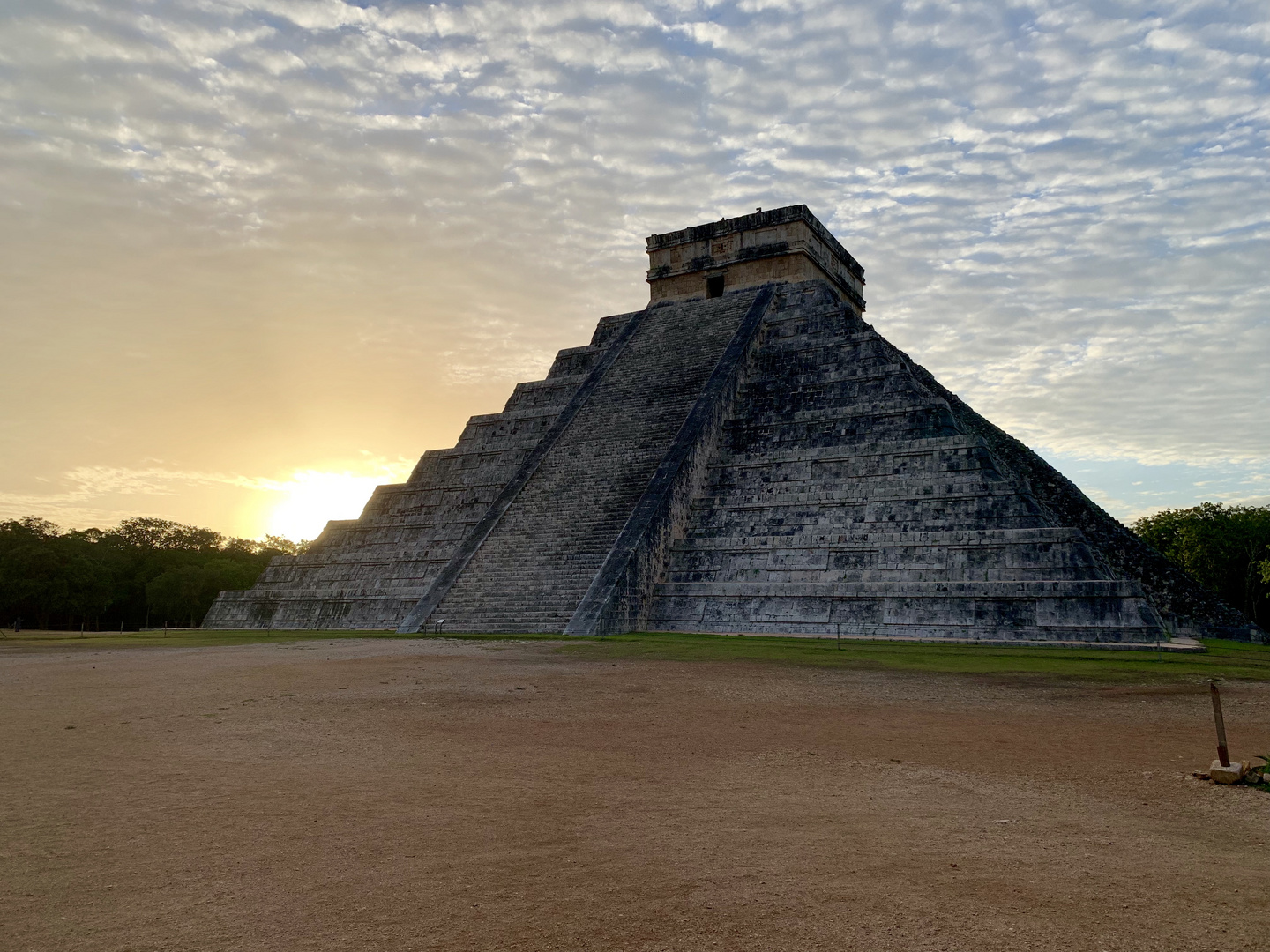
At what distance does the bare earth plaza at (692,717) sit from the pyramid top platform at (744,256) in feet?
8.68

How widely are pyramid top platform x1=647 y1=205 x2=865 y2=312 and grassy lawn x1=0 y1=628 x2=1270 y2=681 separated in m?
12.8

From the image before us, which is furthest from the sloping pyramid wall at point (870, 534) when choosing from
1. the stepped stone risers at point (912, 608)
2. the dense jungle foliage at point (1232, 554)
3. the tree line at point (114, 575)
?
the tree line at point (114, 575)

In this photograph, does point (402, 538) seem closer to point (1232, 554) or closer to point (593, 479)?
point (593, 479)

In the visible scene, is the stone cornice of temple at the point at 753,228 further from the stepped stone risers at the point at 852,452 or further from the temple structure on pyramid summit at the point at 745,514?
the stepped stone risers at the point at 852,452

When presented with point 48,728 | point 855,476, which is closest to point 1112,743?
point 48,728

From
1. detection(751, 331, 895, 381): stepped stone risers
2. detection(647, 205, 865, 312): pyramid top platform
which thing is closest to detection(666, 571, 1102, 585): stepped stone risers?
detection(751, 331, 895, 381): stepped stone risers

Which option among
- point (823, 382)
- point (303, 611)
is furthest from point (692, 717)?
point (303, 611)

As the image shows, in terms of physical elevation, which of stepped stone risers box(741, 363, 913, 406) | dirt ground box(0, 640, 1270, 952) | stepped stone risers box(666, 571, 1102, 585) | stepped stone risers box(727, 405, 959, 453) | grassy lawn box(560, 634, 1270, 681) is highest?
stepped stone risers box(741, 363, 913, 406)

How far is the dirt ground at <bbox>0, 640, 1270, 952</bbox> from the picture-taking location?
320 cm

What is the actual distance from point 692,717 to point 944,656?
570 cm

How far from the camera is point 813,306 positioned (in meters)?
22.4

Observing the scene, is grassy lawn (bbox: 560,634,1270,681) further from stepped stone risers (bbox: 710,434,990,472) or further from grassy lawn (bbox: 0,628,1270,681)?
stepped stone risers (bbox: 710,434,990,472)

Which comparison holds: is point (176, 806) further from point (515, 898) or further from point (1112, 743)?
point (1112, 743)

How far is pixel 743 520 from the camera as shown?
17.5m
